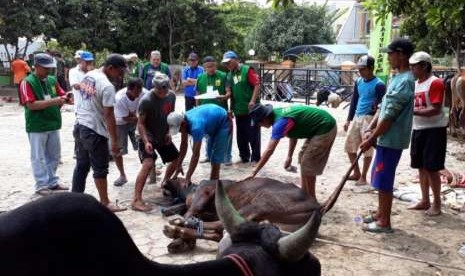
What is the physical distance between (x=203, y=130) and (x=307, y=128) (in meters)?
1.35

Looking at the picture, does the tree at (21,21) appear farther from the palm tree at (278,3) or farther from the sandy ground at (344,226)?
the palm tree at (278,3)

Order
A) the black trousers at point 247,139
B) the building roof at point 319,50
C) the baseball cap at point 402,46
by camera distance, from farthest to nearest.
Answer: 1. the building roof at point 319,50
2. the black trousers at point 247,139
3. the baseball cap at point 402,46

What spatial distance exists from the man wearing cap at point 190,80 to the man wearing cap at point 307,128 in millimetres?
4365

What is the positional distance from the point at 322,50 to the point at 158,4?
1139 centimetres

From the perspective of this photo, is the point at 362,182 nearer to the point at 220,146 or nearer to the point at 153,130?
the point at 220,146

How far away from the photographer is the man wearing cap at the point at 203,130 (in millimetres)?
6188

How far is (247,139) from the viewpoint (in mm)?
8656

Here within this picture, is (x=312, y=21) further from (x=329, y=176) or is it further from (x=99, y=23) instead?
(x=329, y=176)

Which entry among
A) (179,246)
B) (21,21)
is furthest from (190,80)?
(21,21)

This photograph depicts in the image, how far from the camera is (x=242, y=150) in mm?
8703

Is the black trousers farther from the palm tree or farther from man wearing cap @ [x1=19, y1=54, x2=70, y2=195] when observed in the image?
the palm tree

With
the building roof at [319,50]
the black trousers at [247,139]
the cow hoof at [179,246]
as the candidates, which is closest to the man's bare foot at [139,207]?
the cow hoof at [179,246]

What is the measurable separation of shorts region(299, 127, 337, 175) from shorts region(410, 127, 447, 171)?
3.33 feet

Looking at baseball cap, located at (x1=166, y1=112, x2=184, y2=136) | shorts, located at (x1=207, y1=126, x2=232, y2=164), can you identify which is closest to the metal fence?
shorts, located at (x1=207, y1=126, x2=232, y2=164)
